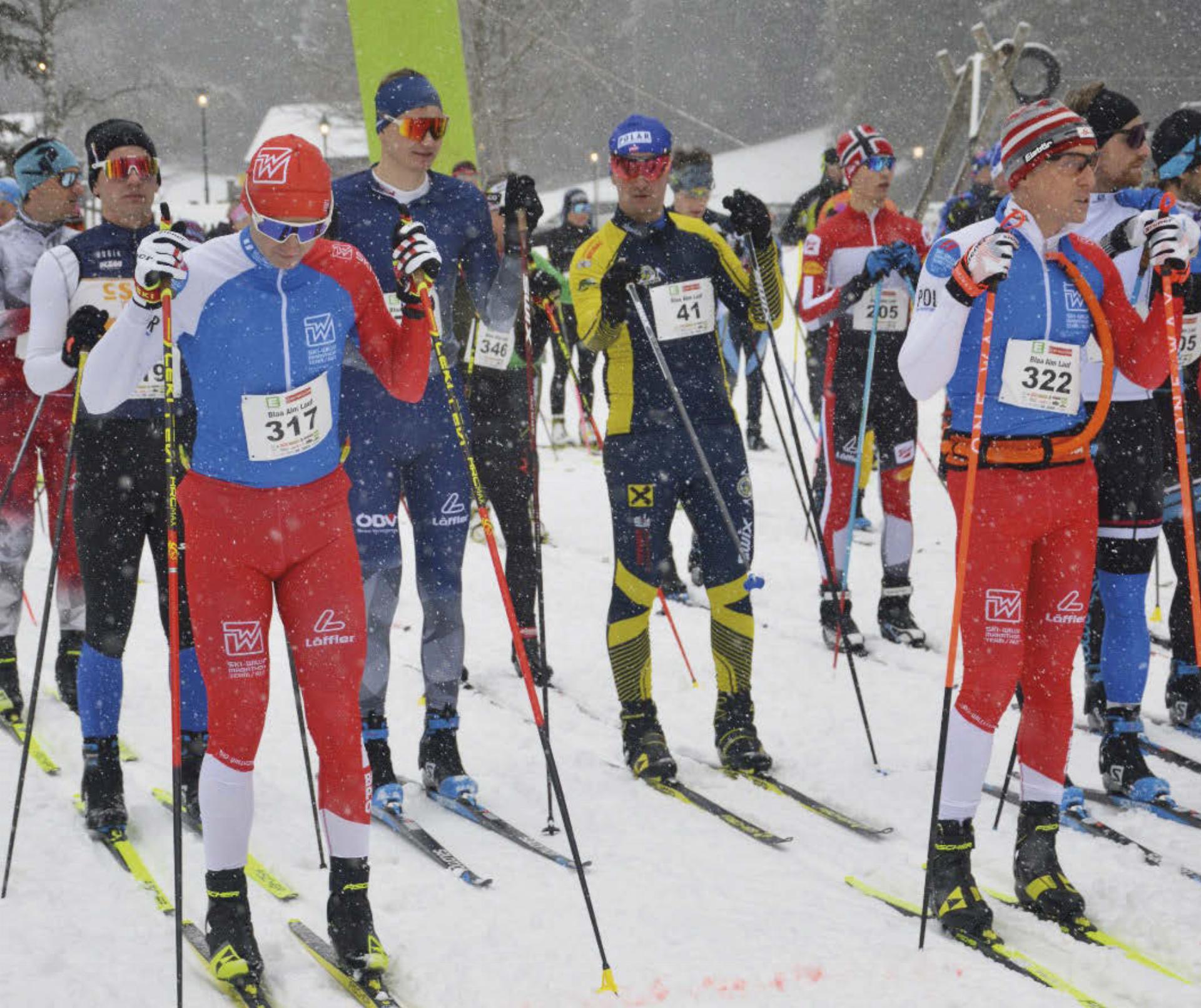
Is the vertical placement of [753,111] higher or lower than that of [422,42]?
higher

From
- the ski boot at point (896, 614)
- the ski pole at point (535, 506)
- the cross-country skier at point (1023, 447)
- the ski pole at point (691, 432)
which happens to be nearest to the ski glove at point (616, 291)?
the ski pole at point (691, 432)

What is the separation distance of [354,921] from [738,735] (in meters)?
2.06

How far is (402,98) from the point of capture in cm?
455

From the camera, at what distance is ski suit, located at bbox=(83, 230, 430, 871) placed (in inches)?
133

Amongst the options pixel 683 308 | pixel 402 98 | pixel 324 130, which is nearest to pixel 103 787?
pixel 402 98

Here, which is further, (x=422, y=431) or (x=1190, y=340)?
(x=1190, y=340)

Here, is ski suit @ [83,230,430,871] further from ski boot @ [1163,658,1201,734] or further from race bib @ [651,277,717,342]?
ski boot @ [1163,658,1201,734]

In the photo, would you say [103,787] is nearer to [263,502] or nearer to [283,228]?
[263,502]

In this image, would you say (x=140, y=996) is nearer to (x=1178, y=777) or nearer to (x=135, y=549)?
(x=135, y=549)

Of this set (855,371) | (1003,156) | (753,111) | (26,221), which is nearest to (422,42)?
(26,221)

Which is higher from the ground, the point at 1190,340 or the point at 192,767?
the point at 1190,340

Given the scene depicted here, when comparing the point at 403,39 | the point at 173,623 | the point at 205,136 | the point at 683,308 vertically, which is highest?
the point at 205,136

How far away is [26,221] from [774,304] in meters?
3.55

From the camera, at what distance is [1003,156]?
3836 millimetres
